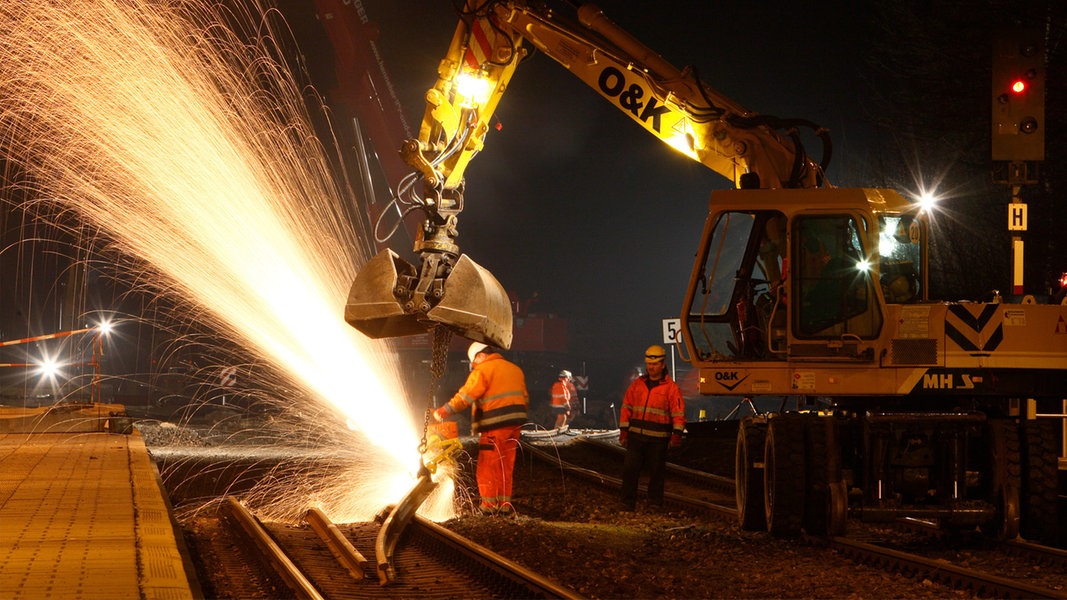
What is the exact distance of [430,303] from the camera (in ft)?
28.4

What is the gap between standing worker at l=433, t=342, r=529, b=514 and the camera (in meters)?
11.4

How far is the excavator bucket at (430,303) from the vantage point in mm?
8539

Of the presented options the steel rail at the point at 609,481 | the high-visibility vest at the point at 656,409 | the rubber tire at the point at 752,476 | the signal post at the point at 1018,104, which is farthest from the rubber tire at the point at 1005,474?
the high-visibility vest at the point at 656,409

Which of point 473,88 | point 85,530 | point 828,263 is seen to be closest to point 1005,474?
point 828,263

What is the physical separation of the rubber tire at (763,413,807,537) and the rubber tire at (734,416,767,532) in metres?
0.63

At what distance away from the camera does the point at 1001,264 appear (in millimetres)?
25781

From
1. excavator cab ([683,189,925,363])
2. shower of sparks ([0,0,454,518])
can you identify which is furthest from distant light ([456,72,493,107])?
shower of sparks ([0,0,454,518])

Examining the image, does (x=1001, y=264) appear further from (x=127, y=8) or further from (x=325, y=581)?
(x=325, y=581)

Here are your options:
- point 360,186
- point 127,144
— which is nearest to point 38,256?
point 360,186

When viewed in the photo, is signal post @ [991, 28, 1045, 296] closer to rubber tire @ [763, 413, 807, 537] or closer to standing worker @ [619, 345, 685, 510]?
rubber tire @ [763, 413, 807, 537]

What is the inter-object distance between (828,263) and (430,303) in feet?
11.3

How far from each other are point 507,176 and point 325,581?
4813cm

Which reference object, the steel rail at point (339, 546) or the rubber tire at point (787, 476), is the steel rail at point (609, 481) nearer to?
the rubber tire at point (787, 476)

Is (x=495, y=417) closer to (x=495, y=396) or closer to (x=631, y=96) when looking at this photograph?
(x=495, y=396)
